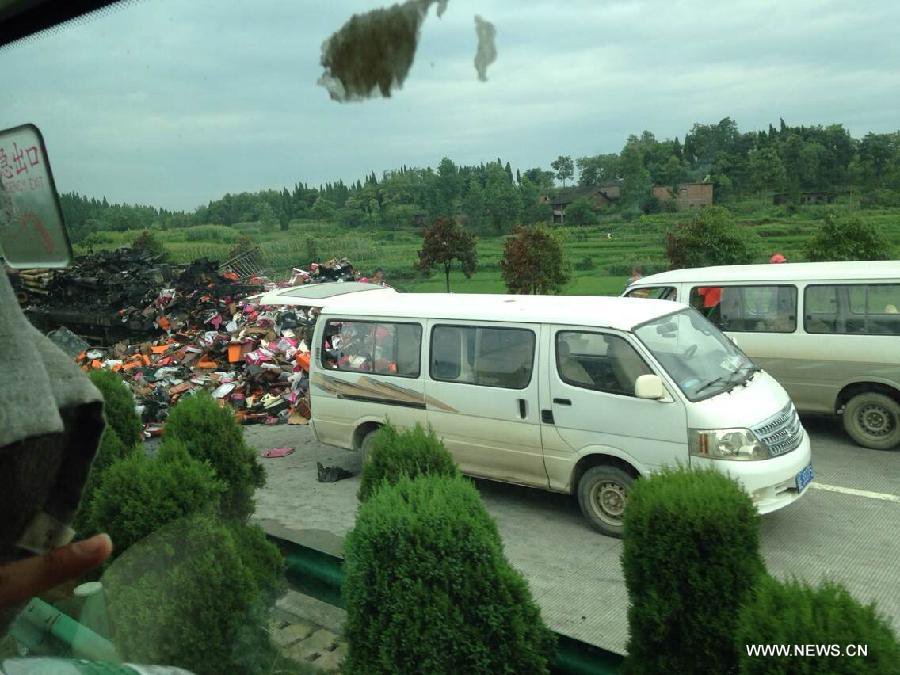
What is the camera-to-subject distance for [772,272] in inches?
294

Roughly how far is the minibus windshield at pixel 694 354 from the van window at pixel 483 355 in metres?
0.92

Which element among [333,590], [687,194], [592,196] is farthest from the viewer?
[687,194]

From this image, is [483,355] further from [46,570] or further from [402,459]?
[46,570]

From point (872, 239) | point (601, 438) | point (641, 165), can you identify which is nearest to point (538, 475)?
point (601, 438)

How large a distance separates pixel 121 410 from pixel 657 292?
5.82m

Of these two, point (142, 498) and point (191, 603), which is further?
point (142, 498)

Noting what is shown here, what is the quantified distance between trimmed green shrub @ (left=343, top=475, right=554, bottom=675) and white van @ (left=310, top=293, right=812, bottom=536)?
2.66 m

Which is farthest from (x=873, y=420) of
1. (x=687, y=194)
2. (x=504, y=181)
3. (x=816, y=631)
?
(x=816, y=631)

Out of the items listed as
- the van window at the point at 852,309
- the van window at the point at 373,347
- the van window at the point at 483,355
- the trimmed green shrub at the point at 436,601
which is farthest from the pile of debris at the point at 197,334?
the trimmed green shrub at the point at 436,601

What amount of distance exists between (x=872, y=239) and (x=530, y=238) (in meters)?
5.28

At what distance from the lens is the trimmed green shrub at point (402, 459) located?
330 cm

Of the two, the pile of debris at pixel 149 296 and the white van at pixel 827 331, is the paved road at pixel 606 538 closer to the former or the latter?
the white van at pixel 827 331

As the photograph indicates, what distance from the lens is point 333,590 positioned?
3.21 meters

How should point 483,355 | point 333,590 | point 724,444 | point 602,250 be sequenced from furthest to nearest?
point 602,250, point 483,355, point 724,444, point 333,590
